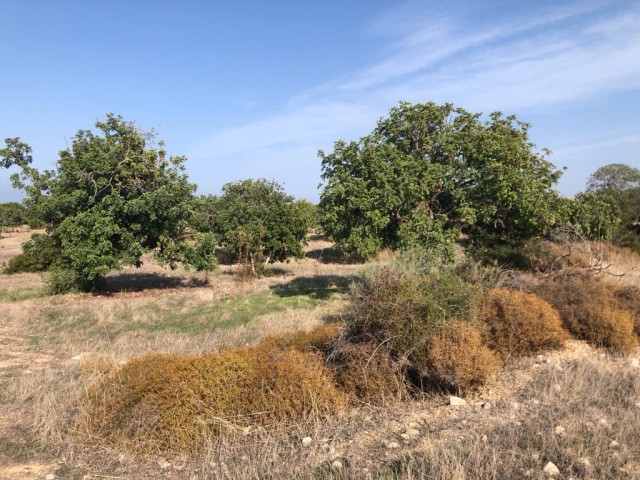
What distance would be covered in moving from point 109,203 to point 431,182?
12427 millimetres

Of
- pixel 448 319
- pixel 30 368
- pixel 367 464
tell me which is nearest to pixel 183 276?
pixel 30 368

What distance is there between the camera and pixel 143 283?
72.5ft

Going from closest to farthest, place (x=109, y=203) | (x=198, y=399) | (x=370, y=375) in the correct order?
Result: (x=198, y=399), (x=370, y=375), (x=109, y=203)

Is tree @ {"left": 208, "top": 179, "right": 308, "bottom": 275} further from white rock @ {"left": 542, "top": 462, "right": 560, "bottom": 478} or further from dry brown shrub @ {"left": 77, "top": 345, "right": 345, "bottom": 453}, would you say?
white rock @ {"left": 542, "top": 462, "right": 560, "bottom": 478}

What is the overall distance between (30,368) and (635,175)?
4306 cm

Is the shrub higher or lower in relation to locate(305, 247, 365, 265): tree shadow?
higher

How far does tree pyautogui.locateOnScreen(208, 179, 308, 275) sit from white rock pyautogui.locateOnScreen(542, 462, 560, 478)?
20246mm

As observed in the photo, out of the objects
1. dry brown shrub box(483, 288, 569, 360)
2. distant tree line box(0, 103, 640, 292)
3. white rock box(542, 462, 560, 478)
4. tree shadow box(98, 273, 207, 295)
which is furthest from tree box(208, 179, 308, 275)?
white rock box(542, 462, 560, 478)

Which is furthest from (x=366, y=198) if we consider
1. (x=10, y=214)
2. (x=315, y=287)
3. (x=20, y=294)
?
(x=10, y=214)

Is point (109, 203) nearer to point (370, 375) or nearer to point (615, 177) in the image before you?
point (370, 375)

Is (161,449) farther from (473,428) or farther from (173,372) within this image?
(473,428)

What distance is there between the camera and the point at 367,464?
4605 mm

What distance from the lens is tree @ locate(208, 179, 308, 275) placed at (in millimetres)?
24688

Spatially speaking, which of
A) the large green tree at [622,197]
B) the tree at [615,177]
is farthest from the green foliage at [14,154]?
the tree at [615,177]
